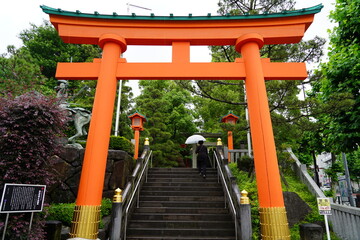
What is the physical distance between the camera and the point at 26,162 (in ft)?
13.5

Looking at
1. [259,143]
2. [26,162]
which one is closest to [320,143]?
[259,143]

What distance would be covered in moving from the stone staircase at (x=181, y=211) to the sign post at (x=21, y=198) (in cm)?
256

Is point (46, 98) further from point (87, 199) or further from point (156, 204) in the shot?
point (156, 204)

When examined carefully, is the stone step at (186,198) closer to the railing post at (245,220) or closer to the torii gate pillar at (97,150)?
the railing post at (245,220)

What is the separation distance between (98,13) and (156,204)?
5.91 metres

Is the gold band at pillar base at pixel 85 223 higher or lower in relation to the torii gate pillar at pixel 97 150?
lower

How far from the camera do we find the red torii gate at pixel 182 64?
16.7 ft

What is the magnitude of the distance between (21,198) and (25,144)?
3.28 feet

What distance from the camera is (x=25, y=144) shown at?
13.6 ft

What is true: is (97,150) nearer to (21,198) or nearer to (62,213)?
(21,198)

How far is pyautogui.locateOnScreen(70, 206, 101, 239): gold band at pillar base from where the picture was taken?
15.1 ft

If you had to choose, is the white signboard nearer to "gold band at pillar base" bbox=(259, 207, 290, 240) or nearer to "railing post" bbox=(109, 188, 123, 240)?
"railing post" bbox=(109, 188, 123, 240)

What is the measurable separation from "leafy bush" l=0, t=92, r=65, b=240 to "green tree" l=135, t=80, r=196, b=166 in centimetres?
896

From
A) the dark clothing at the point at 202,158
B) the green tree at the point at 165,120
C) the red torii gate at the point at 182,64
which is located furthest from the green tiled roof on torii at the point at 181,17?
the green tree at the point at 165,120
